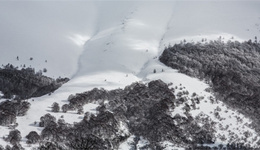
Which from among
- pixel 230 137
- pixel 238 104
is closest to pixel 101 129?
pixel 230 137

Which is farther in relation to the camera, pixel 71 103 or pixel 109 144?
pixel 71 103

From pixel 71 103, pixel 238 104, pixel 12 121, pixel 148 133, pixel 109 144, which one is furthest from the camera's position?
pixel 238 104

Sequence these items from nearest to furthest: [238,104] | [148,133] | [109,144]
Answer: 1. [109,144]
2. [148,133]
3. [238,104]

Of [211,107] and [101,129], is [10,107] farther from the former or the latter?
[211,107]

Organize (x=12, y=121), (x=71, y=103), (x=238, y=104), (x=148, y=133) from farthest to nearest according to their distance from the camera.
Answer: (x=238, y=104), (x=71, y=103), (x=148, y=133), (x=12, y=121)

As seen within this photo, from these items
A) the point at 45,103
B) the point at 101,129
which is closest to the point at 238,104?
the point at 101,129

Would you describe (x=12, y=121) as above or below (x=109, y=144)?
above

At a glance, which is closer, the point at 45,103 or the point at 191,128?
the point at 191,128

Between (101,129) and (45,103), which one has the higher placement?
(45,103)

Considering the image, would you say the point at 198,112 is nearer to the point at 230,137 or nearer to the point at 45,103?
the point at 230,137
